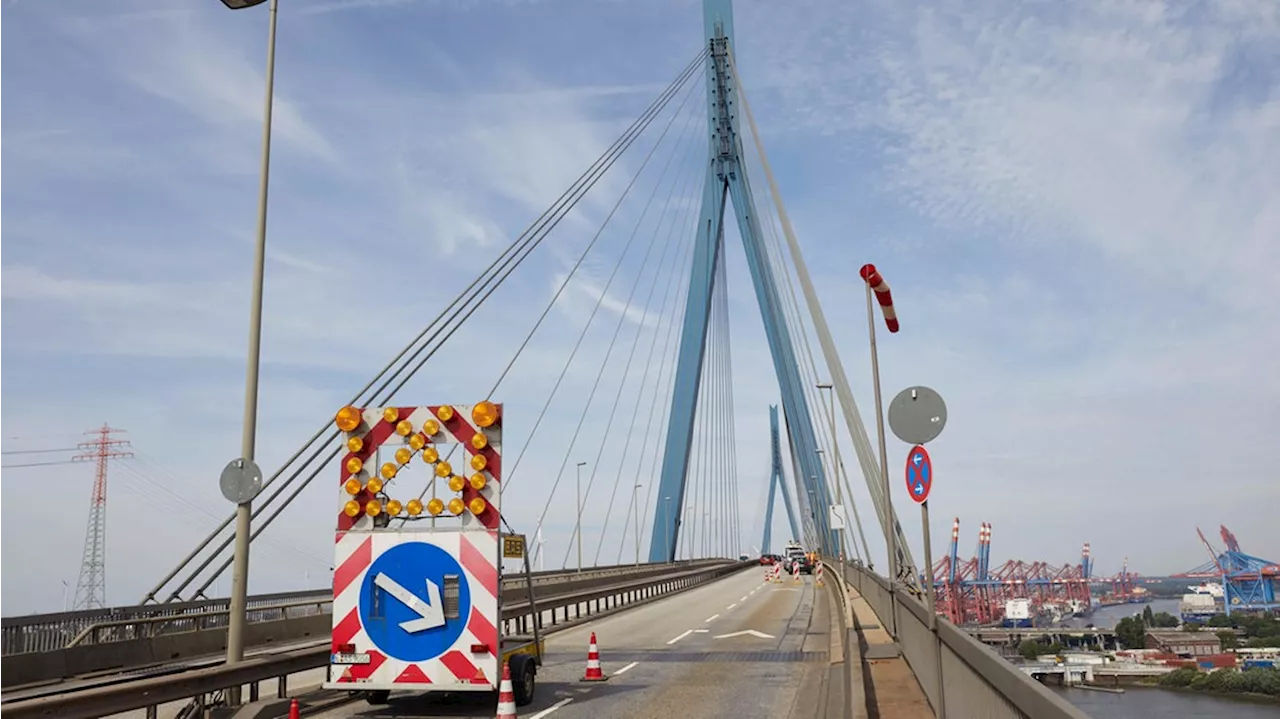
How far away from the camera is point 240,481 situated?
1181cm

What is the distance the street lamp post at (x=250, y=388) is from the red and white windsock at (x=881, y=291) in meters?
7.82

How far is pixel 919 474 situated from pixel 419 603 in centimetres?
581

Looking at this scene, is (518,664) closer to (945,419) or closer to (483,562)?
(483,562)

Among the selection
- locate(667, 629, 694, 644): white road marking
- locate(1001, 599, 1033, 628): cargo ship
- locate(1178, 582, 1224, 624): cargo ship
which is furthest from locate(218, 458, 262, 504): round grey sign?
locate(1178, 582, 1224, 624): cargo ship

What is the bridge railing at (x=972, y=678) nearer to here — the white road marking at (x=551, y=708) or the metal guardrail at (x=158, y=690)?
the white road marking at (x=551, y=708)

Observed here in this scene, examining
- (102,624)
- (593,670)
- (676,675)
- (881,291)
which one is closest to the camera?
(881,291)

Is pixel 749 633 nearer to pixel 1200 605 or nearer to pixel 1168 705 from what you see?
pixel 1168 705

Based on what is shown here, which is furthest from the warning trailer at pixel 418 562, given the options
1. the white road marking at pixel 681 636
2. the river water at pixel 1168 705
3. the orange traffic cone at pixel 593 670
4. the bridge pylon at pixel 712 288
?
the bridge pylon at pixel 712 288

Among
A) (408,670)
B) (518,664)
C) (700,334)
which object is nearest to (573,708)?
(518,664)

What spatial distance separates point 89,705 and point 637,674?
28.2ft

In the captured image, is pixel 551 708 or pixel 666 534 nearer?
pixel 551 708

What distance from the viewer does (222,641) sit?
20.2 metres

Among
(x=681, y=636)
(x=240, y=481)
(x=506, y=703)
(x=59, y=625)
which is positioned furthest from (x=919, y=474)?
(x=59, y=625)

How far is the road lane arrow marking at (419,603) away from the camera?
10.8 meters
